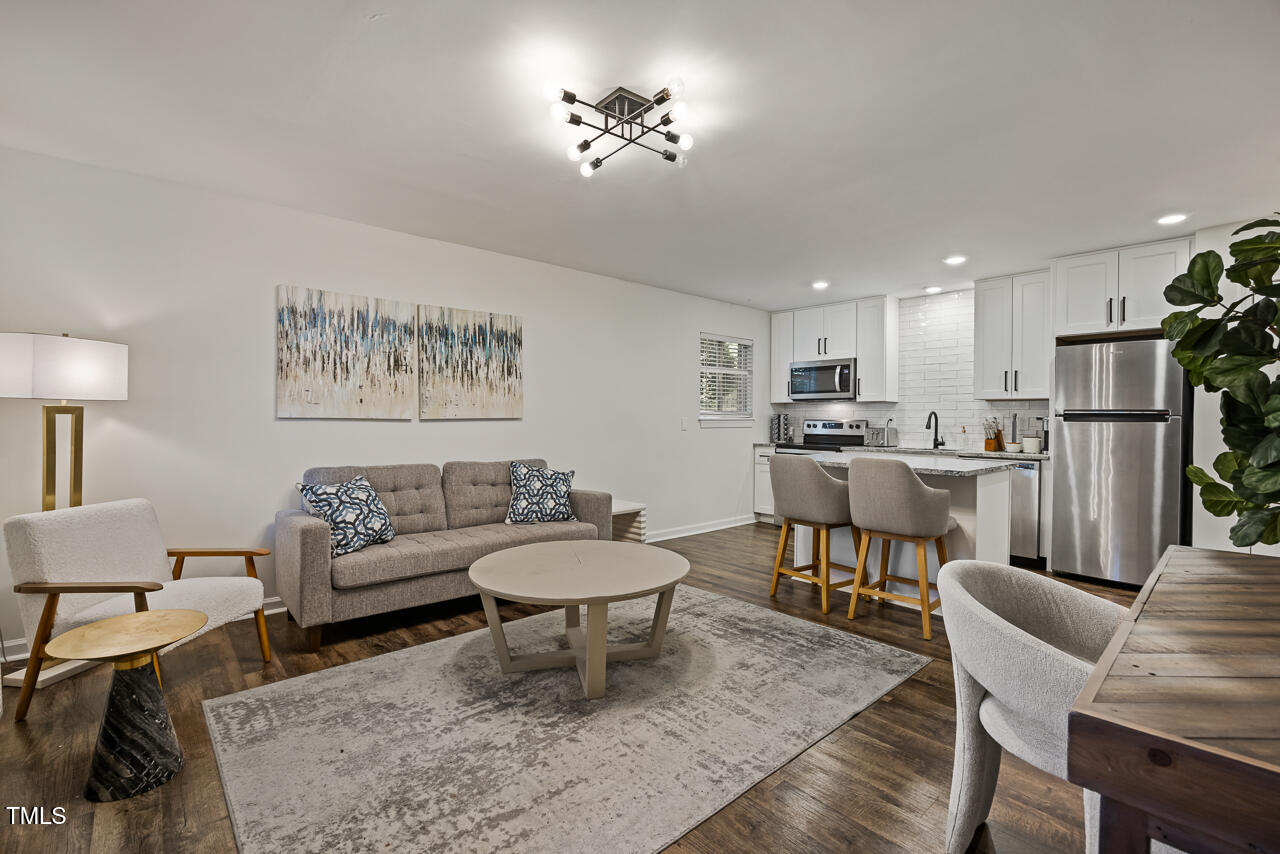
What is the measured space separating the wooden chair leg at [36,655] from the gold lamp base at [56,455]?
642 mm

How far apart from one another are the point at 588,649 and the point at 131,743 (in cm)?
150

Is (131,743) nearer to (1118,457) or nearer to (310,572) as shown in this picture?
(310,572)

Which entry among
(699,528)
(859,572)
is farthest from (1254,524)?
(699,528)

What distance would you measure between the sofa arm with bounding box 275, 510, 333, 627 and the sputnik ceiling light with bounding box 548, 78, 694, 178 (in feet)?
7.31

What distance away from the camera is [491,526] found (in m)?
3.99

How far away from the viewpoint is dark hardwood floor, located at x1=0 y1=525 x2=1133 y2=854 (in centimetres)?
163

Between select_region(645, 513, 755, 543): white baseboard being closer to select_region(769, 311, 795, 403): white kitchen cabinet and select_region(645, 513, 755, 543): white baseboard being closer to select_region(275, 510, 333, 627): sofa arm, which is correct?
select_region(769, 311, 795, 403): white kitchen cabinet

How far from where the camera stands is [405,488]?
3824mm

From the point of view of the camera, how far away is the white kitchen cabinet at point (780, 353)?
266 inches

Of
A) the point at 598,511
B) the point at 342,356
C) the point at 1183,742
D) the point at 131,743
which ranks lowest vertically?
the point at 131,743

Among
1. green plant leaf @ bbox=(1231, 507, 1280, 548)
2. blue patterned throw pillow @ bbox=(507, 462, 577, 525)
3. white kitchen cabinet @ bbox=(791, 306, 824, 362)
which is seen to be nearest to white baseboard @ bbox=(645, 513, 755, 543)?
blue patterned throw pillow @ bbox=(507, 462, 577, 525)

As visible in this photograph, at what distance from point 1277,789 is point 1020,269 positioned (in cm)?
522

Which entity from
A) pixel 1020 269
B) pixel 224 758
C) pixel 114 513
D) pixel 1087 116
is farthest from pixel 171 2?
pixel 1020 269

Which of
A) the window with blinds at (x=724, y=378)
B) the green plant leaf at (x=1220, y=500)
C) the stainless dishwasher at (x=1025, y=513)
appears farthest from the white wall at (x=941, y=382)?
the green plant leaf at (x=1220, y=500)
